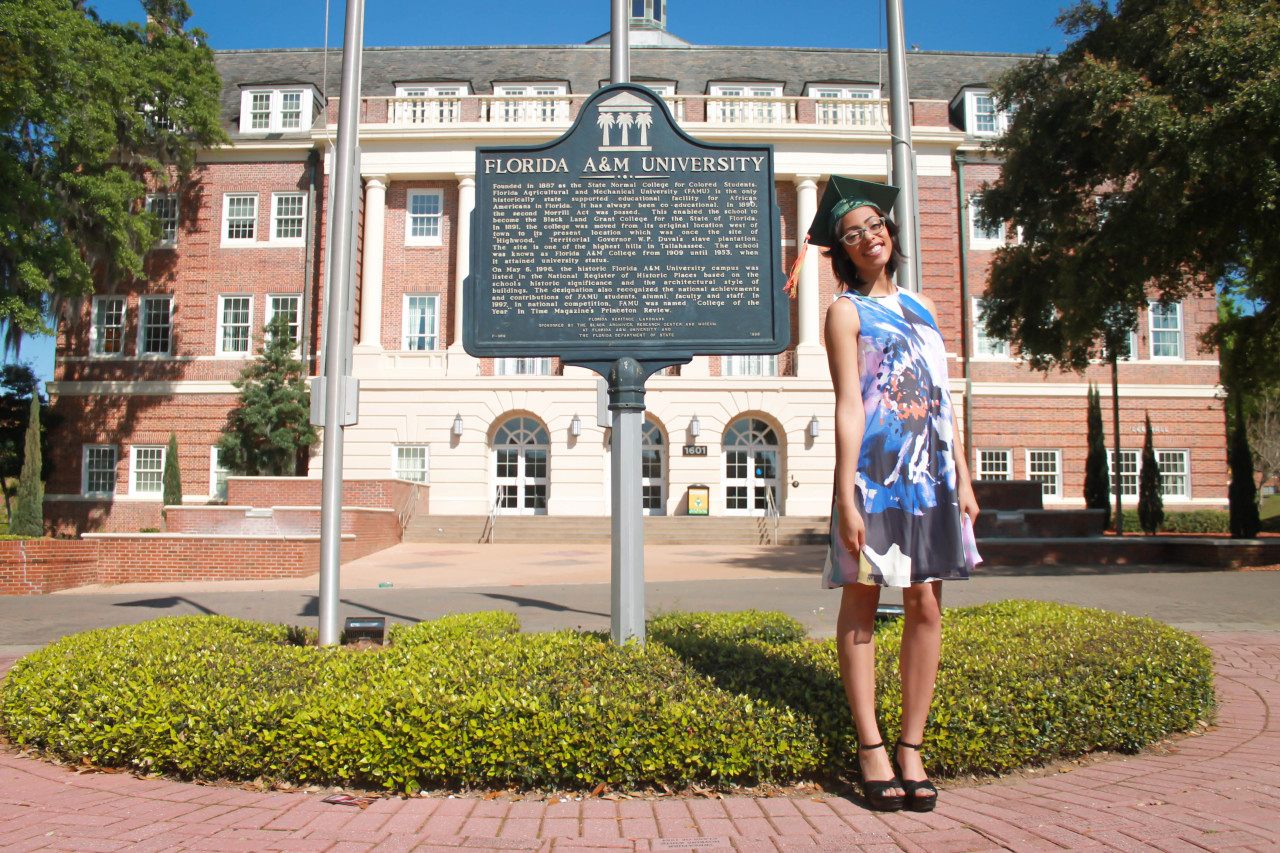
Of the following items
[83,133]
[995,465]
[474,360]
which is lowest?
[995,465]

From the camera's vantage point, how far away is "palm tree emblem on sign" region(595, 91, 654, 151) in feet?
17.6

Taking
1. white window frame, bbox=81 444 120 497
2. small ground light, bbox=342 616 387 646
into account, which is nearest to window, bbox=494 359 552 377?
white window frame, bbox=81 444 120 497

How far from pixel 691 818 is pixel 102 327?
30.9 meters

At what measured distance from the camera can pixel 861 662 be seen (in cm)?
354

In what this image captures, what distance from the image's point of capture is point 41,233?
21078 mm

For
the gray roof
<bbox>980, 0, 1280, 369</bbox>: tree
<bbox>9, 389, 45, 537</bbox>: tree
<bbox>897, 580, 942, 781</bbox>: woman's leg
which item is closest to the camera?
<bbox>897, 580, 942, 781</bbox>: woman's leg

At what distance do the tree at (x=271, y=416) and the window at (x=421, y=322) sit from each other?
371 centimetres

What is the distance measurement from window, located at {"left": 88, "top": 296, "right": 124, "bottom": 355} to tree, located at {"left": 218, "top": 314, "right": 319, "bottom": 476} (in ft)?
21.5

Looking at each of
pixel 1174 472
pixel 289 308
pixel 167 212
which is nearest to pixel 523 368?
pixel 289 308

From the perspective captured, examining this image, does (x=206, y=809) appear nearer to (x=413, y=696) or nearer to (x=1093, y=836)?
(x=413, y=696)

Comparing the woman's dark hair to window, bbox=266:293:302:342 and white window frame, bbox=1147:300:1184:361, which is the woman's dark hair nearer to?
window, bbox=266:293:302:342

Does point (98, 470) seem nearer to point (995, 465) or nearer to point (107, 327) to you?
point (107, 327)

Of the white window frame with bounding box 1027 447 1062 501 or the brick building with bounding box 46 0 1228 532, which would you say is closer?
the brick building with bounding box 46 0 1228 532

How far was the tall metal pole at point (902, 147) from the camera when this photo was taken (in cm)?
676
